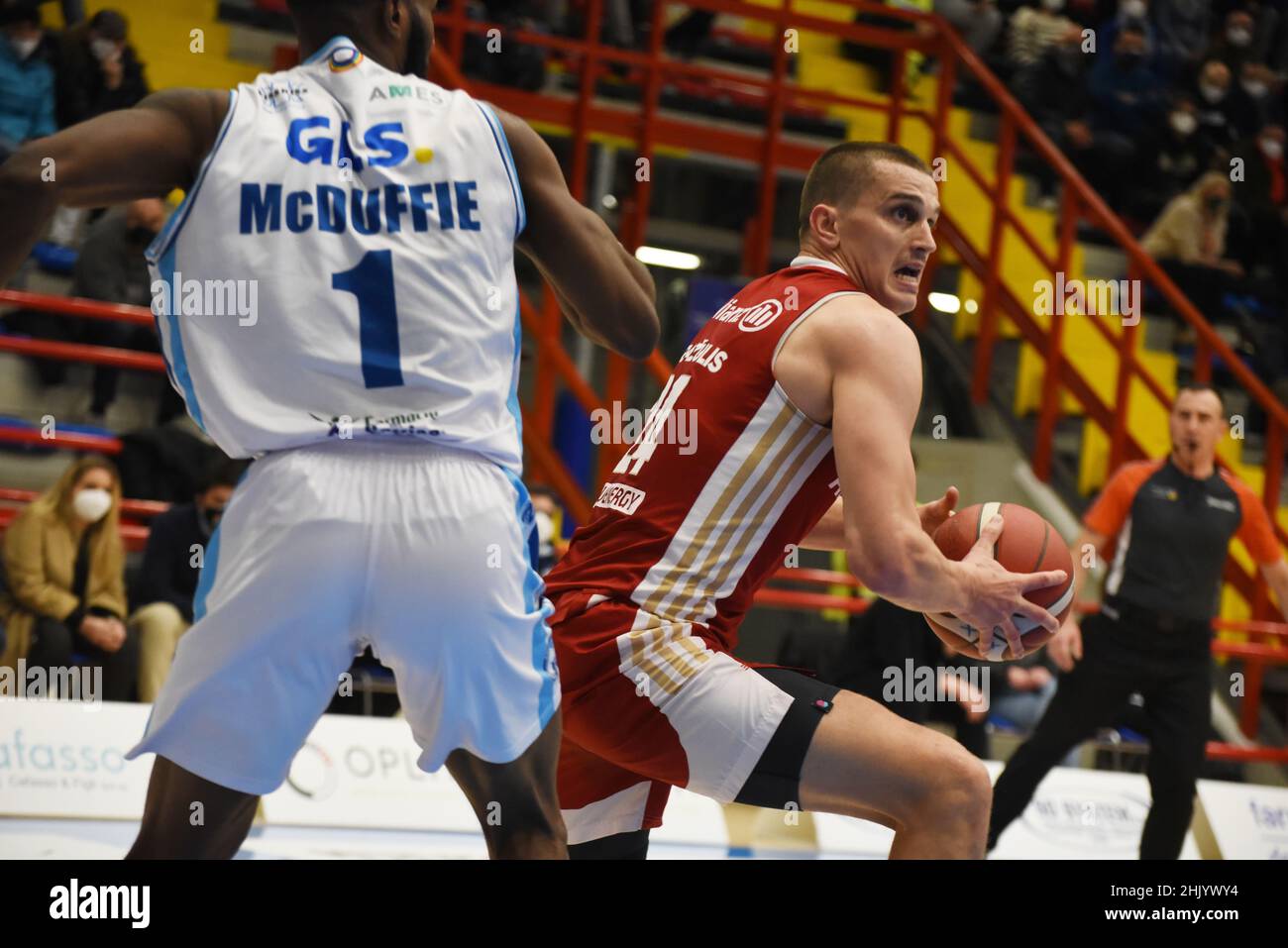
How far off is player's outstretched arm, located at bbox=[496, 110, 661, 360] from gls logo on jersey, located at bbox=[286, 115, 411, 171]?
0.21 meters

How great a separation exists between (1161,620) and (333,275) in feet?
16.1

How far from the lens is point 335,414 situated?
242 centimetres

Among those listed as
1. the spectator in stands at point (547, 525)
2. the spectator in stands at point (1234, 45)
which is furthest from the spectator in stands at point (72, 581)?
the spectator in stands at point (1234, 45)

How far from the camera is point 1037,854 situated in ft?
23.7

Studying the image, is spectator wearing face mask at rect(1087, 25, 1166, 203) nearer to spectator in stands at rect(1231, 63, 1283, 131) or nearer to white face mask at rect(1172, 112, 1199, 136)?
white face mask at rect(1172, 112, 1199, 136)

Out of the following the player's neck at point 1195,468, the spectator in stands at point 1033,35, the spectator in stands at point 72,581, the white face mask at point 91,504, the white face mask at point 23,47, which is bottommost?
the spectator in stands at point 72,581

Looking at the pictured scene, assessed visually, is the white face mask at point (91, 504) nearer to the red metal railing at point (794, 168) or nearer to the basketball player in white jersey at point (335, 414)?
the red metal railing at point (794, 168)

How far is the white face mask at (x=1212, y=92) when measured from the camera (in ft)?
43.7

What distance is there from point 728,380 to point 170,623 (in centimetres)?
454

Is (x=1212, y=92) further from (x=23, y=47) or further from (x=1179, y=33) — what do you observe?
(x=23, y=47)

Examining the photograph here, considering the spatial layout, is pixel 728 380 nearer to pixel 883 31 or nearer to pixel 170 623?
pixel 170 623

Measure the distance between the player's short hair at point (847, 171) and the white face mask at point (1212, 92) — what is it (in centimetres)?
1100
